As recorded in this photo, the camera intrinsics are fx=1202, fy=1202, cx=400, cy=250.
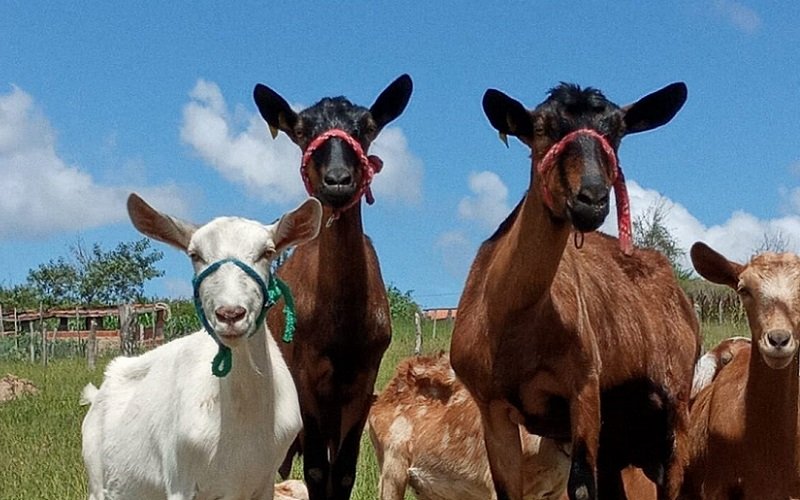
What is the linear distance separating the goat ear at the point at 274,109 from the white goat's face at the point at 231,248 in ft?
5.71

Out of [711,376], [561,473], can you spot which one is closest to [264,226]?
[561,473]

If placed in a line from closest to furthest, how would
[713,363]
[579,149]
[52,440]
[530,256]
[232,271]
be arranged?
[232,271], [579,149], [530,256], [713,363], [52,440]

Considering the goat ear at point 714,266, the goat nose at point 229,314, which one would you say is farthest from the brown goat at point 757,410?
the goat nose at point 229,314

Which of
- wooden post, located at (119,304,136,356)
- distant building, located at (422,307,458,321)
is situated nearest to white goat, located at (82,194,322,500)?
wooden post, located at (119,304,136,356)

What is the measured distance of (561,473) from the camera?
884cm

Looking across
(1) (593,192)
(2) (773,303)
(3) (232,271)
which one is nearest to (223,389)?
(3) (232,271)

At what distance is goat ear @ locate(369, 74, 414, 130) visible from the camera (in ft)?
23.5

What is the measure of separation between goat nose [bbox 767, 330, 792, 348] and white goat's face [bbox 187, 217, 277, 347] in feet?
8.92

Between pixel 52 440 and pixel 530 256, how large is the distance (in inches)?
334

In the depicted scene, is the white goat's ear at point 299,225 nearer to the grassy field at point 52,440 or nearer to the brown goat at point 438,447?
the brown goat at point 438,447

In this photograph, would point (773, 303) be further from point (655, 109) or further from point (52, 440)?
point (52, 440)

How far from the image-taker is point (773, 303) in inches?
258

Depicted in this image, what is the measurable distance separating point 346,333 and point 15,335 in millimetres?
28487

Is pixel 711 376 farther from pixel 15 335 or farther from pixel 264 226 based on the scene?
pixel 15 335
